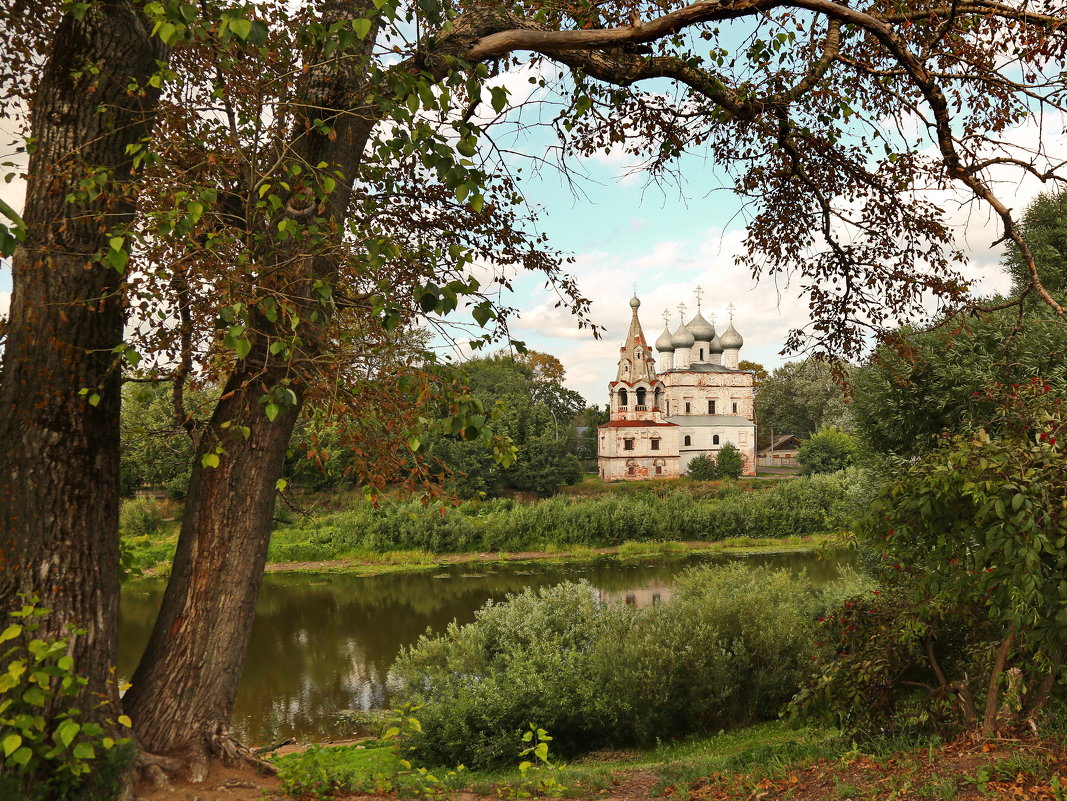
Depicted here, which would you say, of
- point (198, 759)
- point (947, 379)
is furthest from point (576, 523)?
point (198, 759)

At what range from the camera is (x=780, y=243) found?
6.31m

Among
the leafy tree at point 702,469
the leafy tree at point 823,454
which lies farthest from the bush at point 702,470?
the leafy tree at point 823,454

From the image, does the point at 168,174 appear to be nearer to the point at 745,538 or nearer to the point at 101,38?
the point at 101,38

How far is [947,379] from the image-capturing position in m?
10.5

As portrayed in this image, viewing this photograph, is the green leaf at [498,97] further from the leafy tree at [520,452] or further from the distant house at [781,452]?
the distant house at [781,452]

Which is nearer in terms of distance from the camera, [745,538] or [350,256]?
[350,256]

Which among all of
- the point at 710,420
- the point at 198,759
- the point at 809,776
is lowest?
the point at 809,776

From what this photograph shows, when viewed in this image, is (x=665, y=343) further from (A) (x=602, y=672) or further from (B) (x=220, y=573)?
(B) (x=220, y=573)

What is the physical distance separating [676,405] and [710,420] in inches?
86.8

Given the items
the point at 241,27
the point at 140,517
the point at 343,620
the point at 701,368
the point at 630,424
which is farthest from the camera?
the point at 701,368

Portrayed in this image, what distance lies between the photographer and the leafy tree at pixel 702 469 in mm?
40469

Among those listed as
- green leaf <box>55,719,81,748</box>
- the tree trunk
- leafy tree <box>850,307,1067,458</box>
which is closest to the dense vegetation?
leafy tree <box>850,307,1067,458</box>

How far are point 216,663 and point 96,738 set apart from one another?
1.93 feet

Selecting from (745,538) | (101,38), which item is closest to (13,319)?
(101,38)
